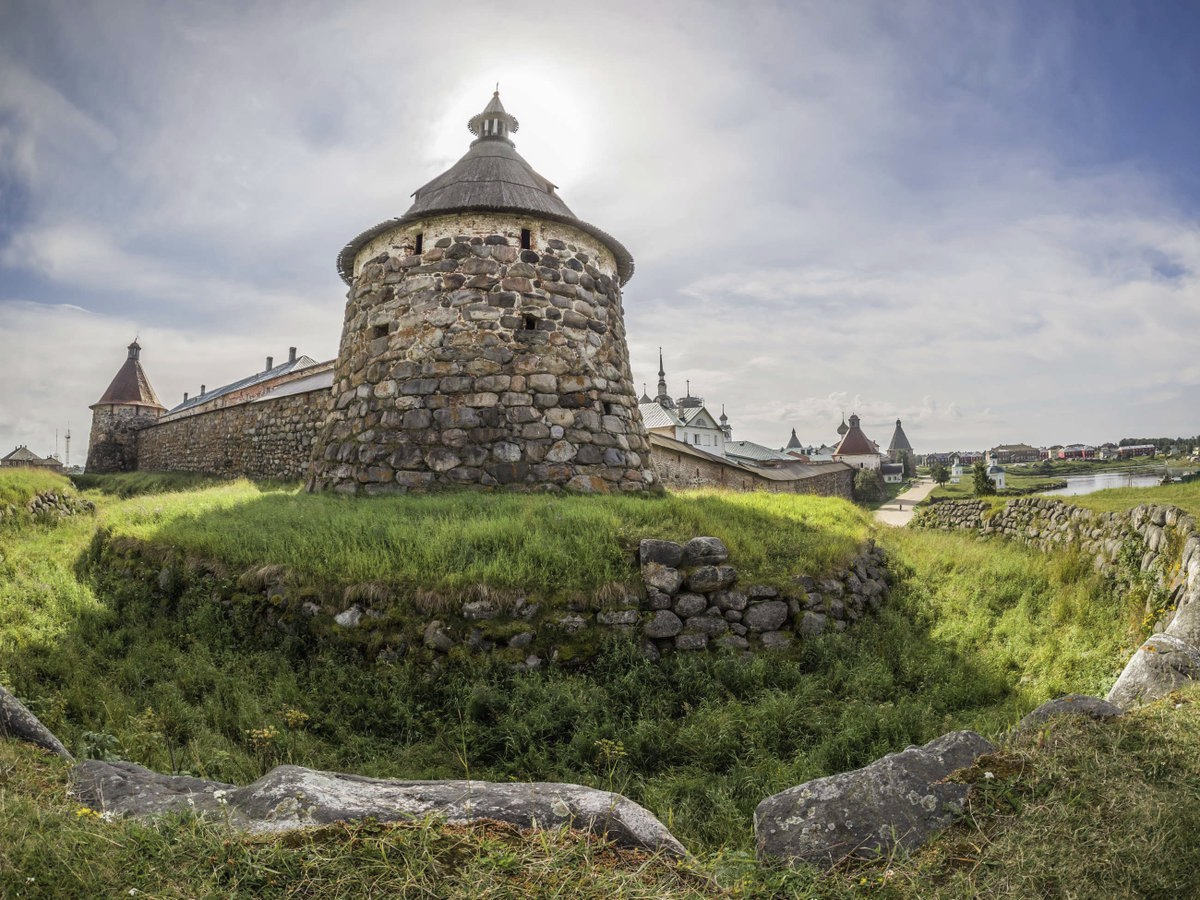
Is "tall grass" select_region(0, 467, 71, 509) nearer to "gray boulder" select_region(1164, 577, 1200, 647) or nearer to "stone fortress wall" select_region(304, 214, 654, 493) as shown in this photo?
"stone fortress wall" select_region(304, 214, 654, 493)

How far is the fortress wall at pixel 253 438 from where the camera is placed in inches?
617

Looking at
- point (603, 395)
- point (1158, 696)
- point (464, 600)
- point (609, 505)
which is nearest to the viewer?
point (1158, 696)

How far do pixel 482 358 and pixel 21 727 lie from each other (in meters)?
7.43

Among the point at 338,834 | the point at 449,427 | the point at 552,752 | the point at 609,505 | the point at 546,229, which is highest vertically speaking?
the point at 546,229

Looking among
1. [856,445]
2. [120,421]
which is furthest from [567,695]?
[856,445]

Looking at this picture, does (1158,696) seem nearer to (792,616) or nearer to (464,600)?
(792,616)

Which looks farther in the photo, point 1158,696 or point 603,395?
point 603,395

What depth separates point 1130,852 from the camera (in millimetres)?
2105

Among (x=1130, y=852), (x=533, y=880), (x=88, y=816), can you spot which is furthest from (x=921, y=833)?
(x=88, y=816)

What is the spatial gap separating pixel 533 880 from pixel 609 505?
614cm

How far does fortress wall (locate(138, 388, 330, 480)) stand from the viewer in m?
15.7

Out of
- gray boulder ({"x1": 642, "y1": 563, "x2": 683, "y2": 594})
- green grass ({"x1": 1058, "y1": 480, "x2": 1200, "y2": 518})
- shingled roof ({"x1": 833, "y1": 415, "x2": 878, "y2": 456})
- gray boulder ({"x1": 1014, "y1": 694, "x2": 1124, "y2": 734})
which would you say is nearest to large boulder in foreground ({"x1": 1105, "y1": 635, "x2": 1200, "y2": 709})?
gray boulder ({"x1": 1014, "y1": 694, "x2": 1124, "y2": 734})

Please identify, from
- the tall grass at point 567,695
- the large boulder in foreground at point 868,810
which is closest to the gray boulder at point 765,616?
the tall grass at point 567,695

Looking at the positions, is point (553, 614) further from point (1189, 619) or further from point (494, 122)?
point (494, 122)
